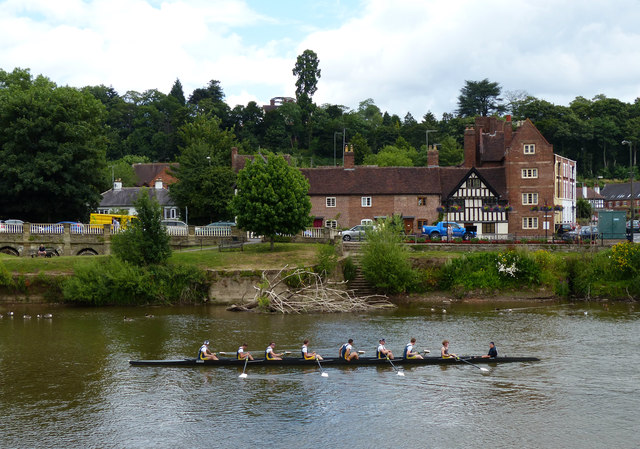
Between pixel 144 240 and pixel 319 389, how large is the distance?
21.8 metres

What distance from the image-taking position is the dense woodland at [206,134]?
177ft

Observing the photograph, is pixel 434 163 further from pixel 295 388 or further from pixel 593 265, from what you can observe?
pixel 295 388

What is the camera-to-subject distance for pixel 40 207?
5556cm

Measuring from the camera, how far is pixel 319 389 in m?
23.4

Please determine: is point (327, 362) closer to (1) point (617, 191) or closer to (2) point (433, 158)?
(2) point (433, 158)

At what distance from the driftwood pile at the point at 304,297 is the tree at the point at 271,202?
5.29 metres

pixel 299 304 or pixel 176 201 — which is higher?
pixel 176 201

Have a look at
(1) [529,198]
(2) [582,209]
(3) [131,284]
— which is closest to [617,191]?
(2) [582,209]

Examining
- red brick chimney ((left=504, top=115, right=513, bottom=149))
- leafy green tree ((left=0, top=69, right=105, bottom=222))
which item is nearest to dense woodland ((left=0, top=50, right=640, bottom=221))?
leafy green tree ((left=0, top=69, right=105, bottom=222))

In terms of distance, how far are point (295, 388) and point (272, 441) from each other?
4937 millimetres

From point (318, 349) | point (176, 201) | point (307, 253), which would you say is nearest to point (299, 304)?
point (307, 253)

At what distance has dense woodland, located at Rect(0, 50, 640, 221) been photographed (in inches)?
2128

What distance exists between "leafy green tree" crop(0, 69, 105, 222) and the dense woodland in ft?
0.30

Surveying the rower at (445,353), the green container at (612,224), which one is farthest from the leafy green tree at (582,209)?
the rower at (445,353)
